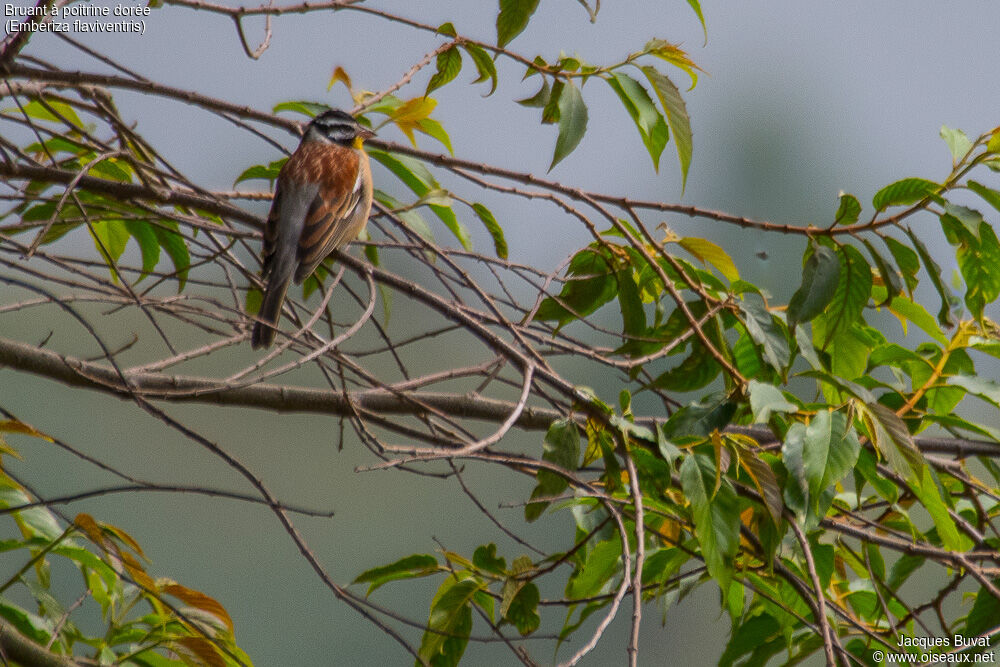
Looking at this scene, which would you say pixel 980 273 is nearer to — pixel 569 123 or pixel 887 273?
pixel 887 273

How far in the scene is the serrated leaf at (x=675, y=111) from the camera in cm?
199

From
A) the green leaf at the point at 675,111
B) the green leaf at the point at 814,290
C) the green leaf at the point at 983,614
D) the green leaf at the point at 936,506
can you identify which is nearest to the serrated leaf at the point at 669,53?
the green leaf at the point at 675,111

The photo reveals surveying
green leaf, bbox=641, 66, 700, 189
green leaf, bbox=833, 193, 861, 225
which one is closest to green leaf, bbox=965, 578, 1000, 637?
green leaf, bbox=833, 193, 861, 225

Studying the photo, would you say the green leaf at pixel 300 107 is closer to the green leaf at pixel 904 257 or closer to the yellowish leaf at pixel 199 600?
the yellowish leaf at pixel 199 600

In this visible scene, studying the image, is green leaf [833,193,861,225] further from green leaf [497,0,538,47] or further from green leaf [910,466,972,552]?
green leaf [497,0,538,47]

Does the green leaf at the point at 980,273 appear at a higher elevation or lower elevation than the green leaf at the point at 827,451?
higher

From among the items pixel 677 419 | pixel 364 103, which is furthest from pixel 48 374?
pixel 677 419

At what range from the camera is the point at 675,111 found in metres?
2.01

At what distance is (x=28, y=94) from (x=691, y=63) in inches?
60.5

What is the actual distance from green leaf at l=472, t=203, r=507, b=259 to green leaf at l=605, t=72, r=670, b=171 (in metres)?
0.43

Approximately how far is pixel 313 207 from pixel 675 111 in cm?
128

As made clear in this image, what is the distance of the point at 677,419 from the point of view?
1.99m

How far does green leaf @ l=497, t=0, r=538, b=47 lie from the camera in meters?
1.80

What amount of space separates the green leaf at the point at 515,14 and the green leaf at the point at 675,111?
0.34 metres
